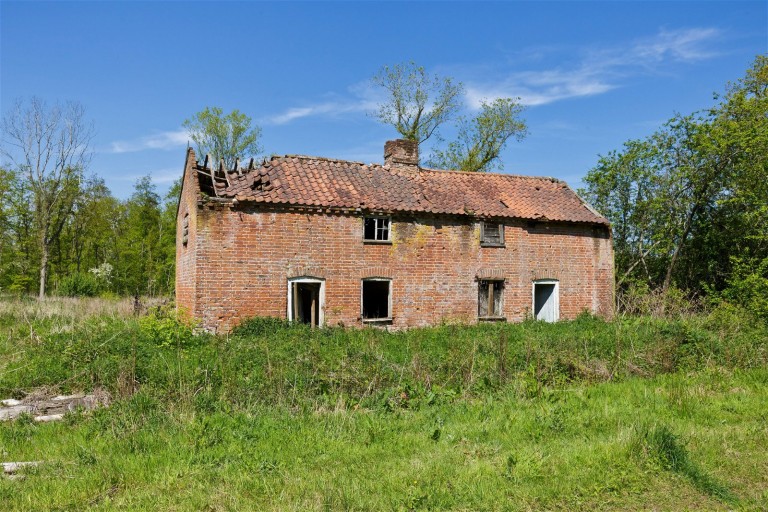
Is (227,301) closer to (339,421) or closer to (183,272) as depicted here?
(183,272)

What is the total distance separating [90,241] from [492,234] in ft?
124

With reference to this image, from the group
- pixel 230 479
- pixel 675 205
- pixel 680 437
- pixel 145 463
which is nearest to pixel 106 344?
pixel 145 463

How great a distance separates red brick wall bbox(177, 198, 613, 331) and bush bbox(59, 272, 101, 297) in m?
14.6

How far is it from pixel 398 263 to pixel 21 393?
34.7 feet

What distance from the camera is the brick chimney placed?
19.1 meters

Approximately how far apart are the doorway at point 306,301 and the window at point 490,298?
222 inches

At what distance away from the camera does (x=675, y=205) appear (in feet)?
80.1

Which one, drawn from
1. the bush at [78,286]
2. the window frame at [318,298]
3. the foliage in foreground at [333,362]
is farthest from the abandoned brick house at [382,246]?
the bush at [78,286]

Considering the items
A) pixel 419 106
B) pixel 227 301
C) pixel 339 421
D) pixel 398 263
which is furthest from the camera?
pixel 419 106

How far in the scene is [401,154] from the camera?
19.2 metres

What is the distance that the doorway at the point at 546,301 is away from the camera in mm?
18656

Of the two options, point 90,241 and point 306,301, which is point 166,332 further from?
point 90,241

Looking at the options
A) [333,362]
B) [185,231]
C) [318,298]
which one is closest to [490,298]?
[318,298]

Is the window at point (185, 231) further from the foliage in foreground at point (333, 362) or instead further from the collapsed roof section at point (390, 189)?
the foliage in foreground at point (333, 362)
